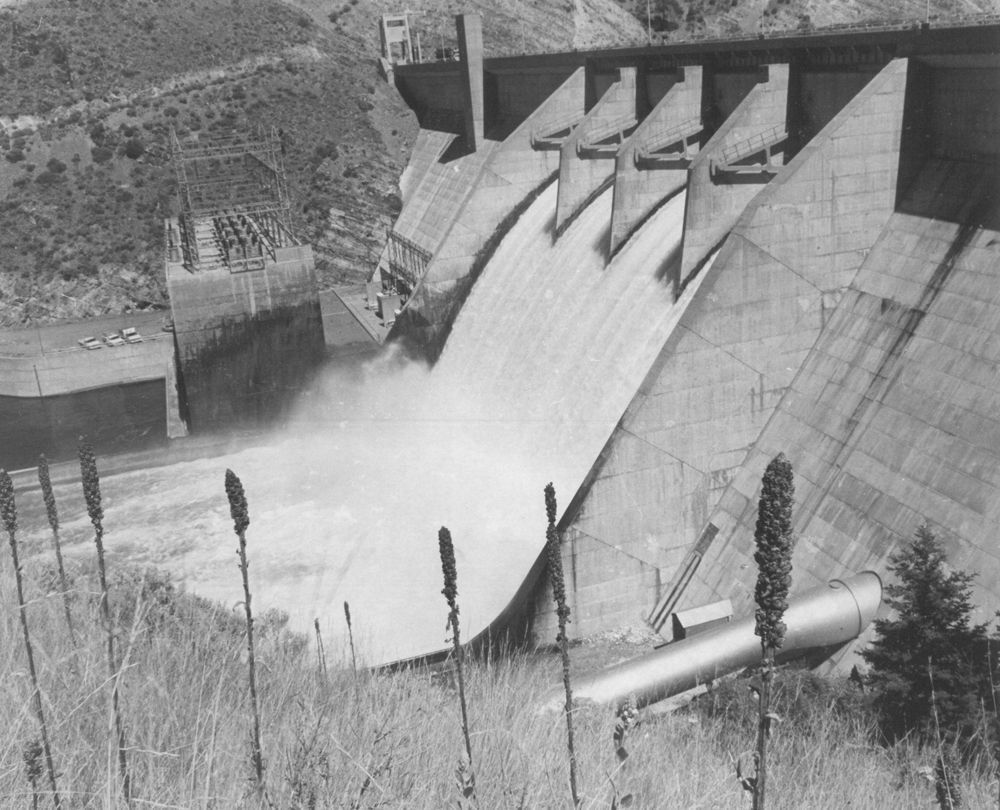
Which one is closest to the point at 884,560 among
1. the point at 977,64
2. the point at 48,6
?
the point at 977,64

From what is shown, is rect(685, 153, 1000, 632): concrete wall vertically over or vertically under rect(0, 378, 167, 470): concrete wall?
over

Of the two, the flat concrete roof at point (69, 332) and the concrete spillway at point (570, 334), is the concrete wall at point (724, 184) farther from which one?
the flat concrete roof at point (69, 332)

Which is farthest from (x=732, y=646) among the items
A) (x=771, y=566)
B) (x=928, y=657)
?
(x=771, y=566)

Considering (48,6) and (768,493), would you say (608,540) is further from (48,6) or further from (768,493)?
(48,6)

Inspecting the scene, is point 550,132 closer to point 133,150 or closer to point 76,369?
point 76,369

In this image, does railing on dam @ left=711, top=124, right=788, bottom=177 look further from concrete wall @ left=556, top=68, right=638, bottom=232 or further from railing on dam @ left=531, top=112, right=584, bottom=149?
railing on dam @ left=531, top=112, right=584, bottom=149

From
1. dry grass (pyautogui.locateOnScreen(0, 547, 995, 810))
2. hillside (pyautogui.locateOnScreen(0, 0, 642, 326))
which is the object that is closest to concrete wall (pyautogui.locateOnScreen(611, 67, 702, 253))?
dry grass (pyautogui.locateOnScreen(0, 547, 995, 810))
